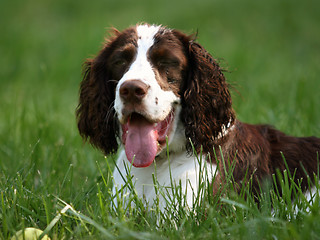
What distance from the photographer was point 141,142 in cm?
321

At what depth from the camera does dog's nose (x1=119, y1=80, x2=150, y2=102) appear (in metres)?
2.98

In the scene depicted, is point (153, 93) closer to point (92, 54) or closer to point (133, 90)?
point (133, 90)

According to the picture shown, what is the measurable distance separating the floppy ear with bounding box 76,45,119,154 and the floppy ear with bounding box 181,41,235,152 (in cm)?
60

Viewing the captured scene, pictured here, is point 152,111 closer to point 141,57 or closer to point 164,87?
point 164,87

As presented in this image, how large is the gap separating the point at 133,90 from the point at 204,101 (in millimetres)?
654

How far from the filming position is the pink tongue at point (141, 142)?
321 centimetres

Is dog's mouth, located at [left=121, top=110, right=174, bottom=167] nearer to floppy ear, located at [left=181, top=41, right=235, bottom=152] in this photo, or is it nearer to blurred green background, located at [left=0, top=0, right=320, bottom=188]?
floppy ear, located at [left=181, top=41, right=235, bottom=152]

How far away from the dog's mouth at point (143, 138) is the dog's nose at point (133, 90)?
0.21 m

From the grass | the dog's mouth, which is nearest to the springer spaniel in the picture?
the dog's mouth

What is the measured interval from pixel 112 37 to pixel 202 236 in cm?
193

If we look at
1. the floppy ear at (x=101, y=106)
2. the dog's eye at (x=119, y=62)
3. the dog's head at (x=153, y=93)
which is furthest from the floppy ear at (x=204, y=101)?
the floppy ear at (x=101, y=106)

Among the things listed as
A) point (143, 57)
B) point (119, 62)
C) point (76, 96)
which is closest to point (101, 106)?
point (119, 62)

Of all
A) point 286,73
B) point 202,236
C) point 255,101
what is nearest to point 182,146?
point 202,236

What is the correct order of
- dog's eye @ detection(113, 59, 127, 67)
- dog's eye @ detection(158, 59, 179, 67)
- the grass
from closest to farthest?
the grass < dog's eye @ detection(158, 59, 179, 67) < dog's eye @ detection(113, 59, 127, 67)
